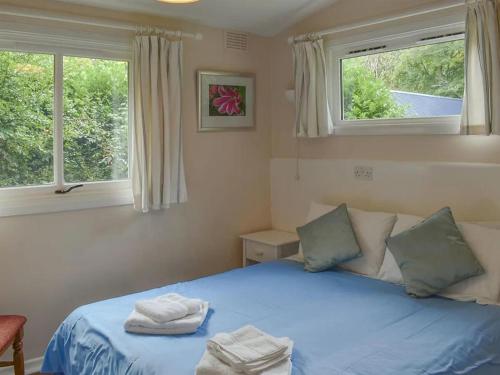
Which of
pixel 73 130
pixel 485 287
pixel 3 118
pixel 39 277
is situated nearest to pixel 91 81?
pixel 73 130

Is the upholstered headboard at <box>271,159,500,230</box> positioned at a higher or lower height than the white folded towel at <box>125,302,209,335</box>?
higher

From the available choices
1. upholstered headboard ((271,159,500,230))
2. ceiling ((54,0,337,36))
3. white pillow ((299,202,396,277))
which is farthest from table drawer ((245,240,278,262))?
ceiling ((54,0,337,36))

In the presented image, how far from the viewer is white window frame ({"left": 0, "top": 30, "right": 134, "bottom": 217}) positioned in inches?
116

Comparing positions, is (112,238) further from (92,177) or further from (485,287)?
(485,287)

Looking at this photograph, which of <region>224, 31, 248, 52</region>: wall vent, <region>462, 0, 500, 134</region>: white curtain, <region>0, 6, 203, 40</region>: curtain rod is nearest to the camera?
A: <region>462, 0, 500, 134</region>: white curtain

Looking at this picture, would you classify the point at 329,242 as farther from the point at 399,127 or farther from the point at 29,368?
the point at 29,368

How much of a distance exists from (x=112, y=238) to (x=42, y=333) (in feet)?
2.38

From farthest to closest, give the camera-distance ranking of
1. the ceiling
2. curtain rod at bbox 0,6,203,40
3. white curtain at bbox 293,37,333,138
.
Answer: white curtain at bbox 293,37,333,138
the ceiling
curtain rod at bbox 0,6,203,40

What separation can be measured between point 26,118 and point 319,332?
215 cm

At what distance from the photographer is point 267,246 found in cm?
379

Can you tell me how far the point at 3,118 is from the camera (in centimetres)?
294

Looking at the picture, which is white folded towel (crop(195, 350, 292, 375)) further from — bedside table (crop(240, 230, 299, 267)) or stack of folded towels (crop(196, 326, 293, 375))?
bedside table (crop(240, 230, 299, 267))

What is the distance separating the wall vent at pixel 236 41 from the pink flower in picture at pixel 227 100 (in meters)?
0.32

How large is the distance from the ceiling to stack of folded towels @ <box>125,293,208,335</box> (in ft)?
6.56
